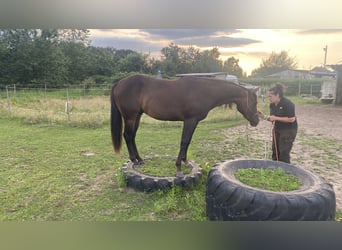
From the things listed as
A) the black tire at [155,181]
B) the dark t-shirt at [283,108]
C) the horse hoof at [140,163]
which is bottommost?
the black tire at [155,181]

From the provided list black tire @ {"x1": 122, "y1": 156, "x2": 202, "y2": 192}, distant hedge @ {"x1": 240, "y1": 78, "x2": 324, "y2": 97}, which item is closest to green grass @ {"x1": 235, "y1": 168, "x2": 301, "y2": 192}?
black tire @ {"x1": 122, "y1": 156, "x2": 202, "y2": 192}

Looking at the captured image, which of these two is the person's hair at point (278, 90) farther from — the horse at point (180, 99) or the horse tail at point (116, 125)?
the horse tail at point (116, 125)

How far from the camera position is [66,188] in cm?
182

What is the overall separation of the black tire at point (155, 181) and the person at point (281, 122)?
1.93 feet

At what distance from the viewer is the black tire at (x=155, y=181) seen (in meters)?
1.78

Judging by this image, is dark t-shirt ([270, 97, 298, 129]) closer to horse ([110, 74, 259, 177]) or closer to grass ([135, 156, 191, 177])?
horse ([110, 74, 259, 177])

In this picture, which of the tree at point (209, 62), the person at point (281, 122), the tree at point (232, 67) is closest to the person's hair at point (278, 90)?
the person at point (281, 122)

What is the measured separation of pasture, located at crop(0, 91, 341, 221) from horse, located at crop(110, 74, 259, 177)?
0.07m

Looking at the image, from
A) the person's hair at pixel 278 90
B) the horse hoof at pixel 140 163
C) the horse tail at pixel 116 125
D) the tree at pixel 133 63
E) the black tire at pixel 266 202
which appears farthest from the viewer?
the horse hoof at pixel 140 163

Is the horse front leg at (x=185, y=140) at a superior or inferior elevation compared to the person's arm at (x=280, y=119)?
inferior

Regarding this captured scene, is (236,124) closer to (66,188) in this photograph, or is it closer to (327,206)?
(327,206)

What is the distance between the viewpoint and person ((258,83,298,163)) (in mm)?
1647

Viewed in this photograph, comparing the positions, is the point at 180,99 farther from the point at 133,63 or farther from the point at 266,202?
the point at 266,202
